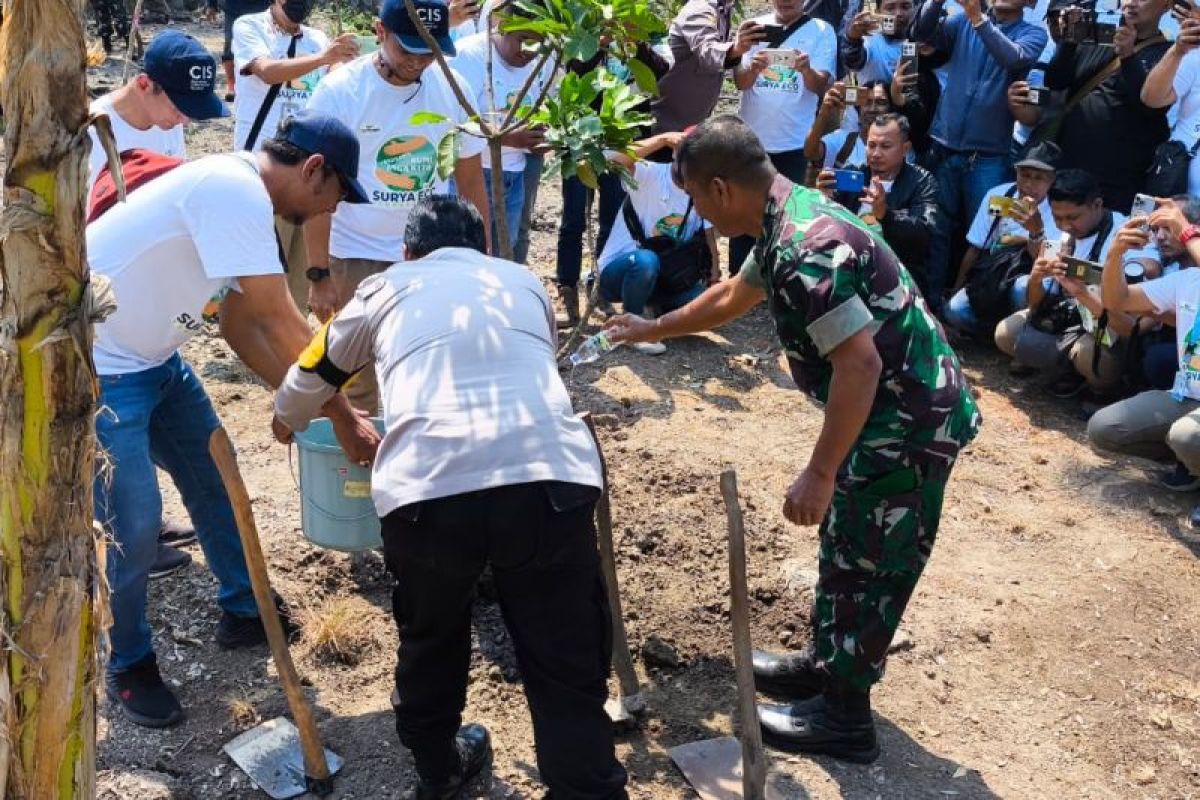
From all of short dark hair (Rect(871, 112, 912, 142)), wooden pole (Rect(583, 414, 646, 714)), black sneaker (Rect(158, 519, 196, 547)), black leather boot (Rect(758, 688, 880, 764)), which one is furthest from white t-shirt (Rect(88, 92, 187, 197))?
short dark hair (Rect(871, 112, 912, 142))

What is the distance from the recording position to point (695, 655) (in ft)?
13.4

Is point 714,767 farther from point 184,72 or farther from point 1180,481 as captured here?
point 1180,481

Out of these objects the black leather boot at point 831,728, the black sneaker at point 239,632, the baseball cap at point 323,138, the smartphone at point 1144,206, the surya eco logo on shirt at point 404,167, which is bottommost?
the black sneaker at point 239,632

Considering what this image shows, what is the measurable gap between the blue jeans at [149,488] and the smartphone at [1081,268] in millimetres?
4223

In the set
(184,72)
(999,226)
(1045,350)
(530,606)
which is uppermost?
(184,72)

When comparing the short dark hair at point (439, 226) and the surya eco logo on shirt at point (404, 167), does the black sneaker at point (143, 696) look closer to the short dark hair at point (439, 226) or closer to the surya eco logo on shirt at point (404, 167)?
the short dark hair at point (439, 226)

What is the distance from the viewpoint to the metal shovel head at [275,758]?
11.2 ft

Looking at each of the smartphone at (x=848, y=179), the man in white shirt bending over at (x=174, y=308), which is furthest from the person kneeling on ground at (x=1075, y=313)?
the man in white shirt bending over at (x=174, y=308)

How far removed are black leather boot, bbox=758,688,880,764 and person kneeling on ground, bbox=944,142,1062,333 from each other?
3.62 m

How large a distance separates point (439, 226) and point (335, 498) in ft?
3.48

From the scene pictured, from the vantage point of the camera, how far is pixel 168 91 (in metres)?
4.23

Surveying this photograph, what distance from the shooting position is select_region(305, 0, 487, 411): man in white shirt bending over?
4.51 metres

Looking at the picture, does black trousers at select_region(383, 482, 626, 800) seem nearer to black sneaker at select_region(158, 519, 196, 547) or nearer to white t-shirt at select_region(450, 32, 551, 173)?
black sneaker at select_region(158, 519, 196, 547)

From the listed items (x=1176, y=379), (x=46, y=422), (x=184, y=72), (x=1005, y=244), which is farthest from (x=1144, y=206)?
(x=46, y=422)
